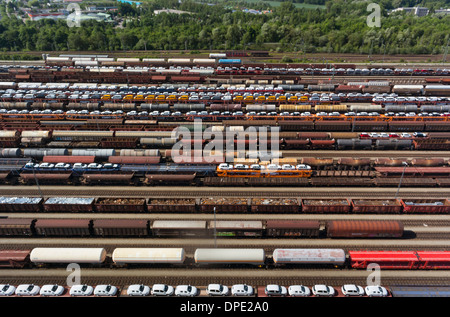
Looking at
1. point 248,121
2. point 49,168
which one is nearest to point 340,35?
point 248,121

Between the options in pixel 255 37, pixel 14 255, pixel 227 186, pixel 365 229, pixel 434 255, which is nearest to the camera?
pixel 434 255

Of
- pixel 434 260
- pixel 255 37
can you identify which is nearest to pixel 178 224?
pixel 434 260

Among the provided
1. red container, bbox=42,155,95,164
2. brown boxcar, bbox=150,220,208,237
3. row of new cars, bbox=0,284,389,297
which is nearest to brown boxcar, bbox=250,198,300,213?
brown boxcar, bbox=150,220,208,237

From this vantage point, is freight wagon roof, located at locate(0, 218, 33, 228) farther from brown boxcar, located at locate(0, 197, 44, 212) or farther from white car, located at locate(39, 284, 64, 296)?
white car, located at locate(39, 284, 64, 296)

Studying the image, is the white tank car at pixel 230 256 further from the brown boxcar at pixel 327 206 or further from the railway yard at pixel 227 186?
the brown boxcar at pixel 327 206

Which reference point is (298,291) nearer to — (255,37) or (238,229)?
(238,229)

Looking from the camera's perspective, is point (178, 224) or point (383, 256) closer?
point (383, 256)

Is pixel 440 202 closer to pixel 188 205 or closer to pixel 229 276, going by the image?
pixel 229 276
